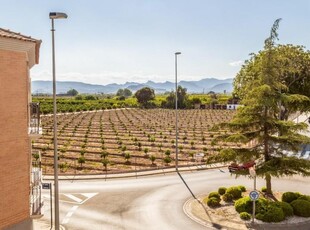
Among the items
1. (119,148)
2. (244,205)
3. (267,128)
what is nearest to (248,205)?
(244,205)

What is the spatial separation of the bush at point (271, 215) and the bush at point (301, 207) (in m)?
1.20

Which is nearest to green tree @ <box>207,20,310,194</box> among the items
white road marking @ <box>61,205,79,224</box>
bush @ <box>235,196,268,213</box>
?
bush @ <box>235,196,268,213</box>

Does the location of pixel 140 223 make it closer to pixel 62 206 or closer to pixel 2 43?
pixel 62 206

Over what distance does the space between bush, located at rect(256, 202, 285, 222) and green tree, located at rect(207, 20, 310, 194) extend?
200 centimetres

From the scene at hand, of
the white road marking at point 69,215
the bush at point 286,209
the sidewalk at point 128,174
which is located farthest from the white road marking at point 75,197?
the bush at point 286,209

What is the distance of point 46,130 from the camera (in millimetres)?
60125

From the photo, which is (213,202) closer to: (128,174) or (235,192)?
(235,192)

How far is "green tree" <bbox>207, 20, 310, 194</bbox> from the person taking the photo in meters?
20.6

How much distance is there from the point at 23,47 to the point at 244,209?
1489cm

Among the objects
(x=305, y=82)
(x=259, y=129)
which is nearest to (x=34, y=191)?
(x=259, y=129)

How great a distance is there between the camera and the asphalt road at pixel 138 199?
784 inches

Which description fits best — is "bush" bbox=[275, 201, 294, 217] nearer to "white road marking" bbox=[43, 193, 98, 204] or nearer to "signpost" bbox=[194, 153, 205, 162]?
"white road marking" bbox=[43, 193, 98, 204]

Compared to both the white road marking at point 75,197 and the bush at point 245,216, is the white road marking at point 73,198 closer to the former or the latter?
the white road marking at point 75,197

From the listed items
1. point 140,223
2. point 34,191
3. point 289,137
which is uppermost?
point 289,137
